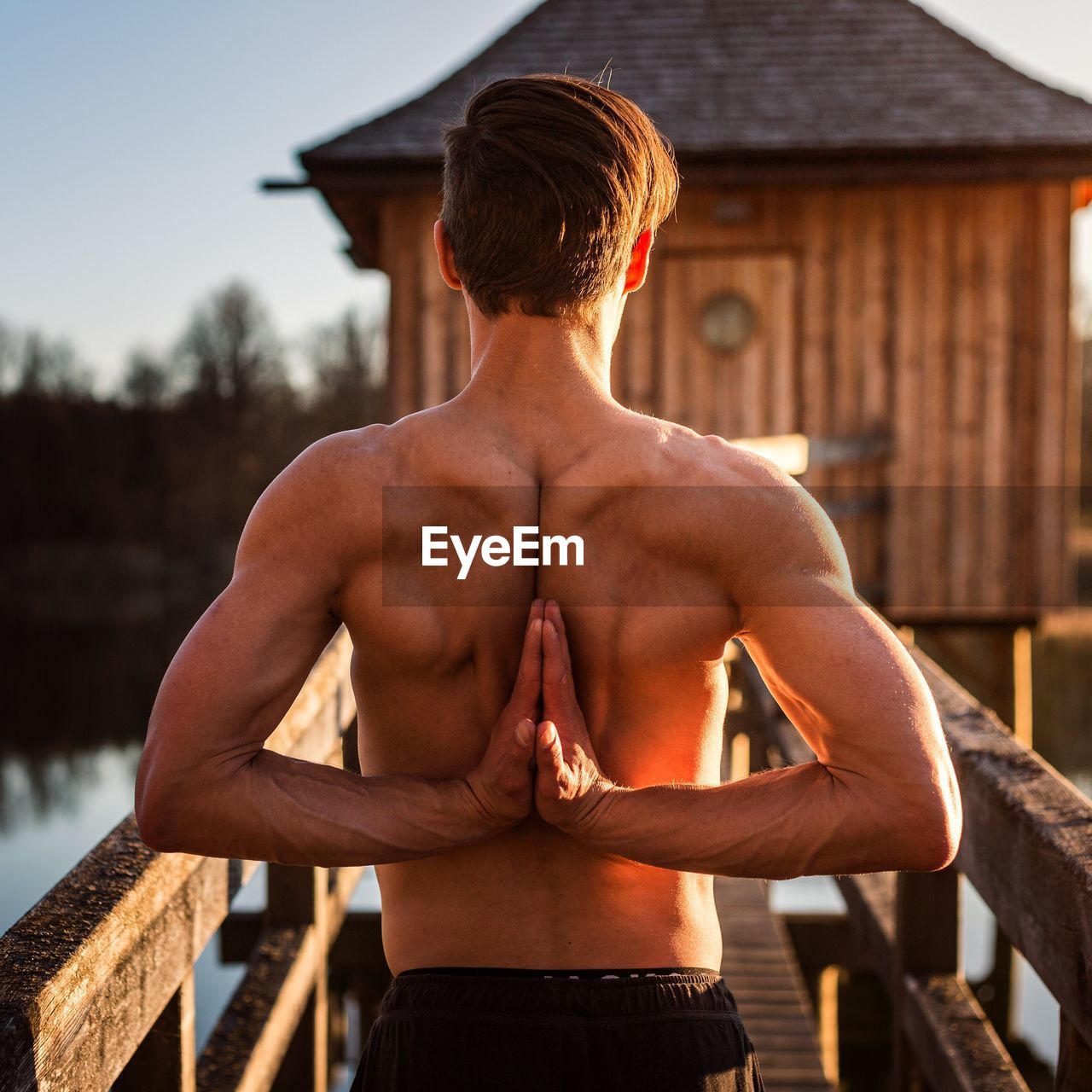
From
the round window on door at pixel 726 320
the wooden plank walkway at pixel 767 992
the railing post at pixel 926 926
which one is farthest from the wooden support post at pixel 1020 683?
the railing post at pixel 926 926

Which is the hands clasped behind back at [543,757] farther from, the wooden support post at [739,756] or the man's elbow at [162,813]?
the wooden support post at [739,756]

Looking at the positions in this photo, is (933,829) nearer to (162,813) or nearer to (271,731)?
(271,731)

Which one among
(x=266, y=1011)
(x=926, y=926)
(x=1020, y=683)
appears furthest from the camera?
(x=1020, y=683)

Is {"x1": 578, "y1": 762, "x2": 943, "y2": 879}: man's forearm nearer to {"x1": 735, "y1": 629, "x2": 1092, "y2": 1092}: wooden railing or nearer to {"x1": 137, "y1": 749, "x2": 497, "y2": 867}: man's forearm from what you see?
{"x1": 137, "y1": 749, "x2": 497, "y2": 867}: man's forearm

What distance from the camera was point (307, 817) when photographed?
4.44 feet

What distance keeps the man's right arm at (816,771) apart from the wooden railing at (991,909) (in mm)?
386

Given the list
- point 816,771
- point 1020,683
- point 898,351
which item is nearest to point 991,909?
point 816,771

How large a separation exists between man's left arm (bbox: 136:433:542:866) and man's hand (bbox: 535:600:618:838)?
0.06 ft

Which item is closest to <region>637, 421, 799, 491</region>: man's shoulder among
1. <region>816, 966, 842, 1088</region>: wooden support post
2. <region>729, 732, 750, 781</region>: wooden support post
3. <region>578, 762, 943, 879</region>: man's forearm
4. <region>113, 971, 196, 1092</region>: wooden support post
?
<region>578, 762, 943, 879</region>: man's forearm

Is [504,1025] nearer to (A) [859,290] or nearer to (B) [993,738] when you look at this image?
(B) [993,738]

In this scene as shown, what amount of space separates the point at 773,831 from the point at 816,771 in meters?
0.09

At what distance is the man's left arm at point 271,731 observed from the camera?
1.32m

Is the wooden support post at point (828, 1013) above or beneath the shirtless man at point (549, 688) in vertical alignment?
beneath

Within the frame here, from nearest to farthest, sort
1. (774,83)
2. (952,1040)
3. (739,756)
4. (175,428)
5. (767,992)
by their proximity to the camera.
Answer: (952,1040), (767,992), (774,83), (739,756), (175,428)
